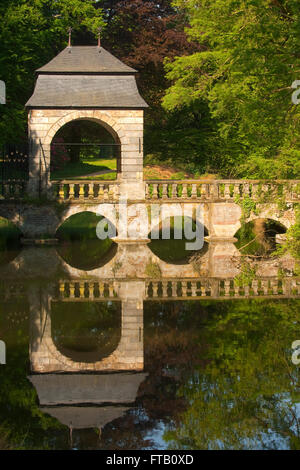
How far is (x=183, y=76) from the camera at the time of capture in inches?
1005

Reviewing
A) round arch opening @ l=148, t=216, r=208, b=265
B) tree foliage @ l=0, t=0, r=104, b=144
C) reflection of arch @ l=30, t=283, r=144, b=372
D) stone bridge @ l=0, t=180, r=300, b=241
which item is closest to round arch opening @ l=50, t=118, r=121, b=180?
tree foliage @ l=0, t=0, r=104, b=144

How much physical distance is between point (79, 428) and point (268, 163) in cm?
1325

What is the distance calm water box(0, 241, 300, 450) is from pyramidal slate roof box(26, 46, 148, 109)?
7206 mm

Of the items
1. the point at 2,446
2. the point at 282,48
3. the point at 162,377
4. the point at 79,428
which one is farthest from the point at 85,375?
the point at 282,48

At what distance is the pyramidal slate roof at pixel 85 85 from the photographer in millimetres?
20250

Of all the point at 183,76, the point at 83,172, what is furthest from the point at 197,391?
the point at 83,172

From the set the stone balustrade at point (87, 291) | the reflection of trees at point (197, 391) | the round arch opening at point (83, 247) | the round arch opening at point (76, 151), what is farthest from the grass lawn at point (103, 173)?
the reflection of trees at point (197, 391)

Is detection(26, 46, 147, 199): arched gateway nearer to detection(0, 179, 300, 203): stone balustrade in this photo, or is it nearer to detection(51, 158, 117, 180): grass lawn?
detection(0, 179, 300, 203): stone balustrade

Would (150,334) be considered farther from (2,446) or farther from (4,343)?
(2,446)

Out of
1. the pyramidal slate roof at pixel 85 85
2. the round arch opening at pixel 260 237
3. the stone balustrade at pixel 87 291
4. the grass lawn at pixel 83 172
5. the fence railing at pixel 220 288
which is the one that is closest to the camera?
the stone balustrade at pixel 87 291

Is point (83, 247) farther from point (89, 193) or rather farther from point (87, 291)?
point (87, 291)

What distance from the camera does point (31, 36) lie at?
2533 cm

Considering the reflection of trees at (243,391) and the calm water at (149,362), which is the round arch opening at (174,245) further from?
the reflection of trees at (243,391)

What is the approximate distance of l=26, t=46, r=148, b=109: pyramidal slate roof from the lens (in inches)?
797
